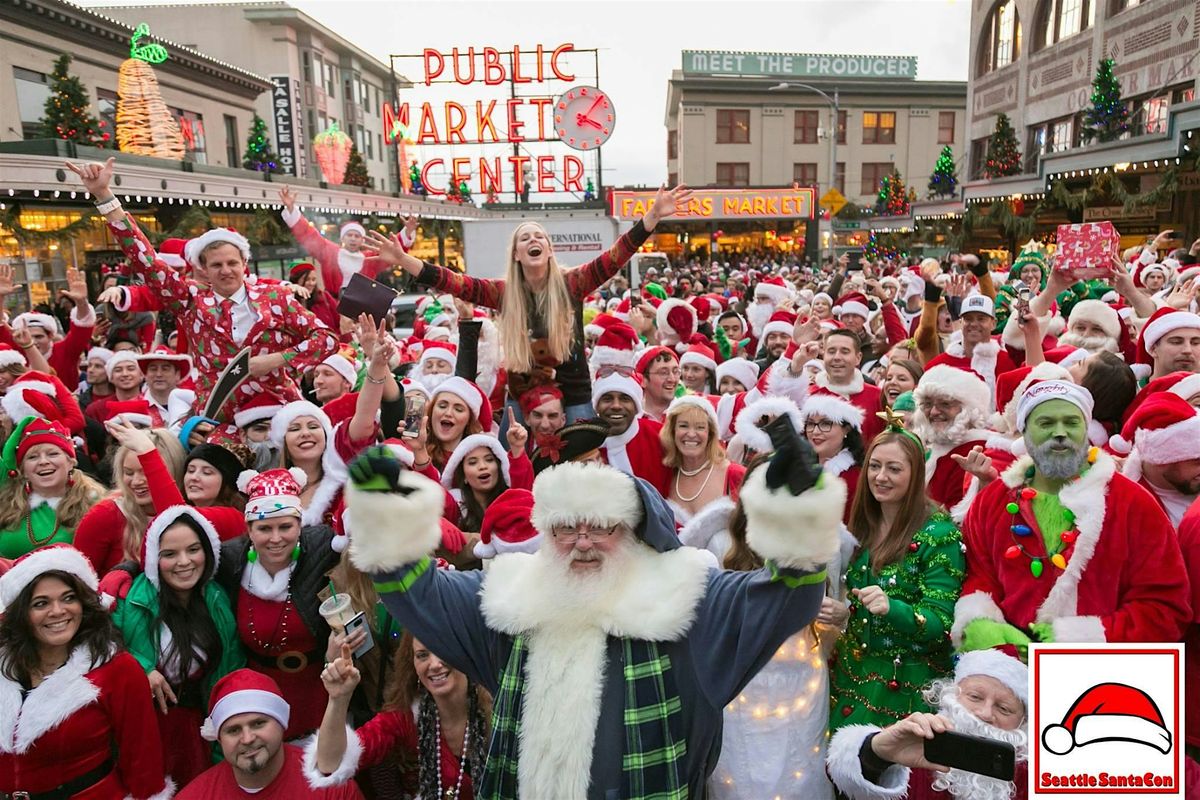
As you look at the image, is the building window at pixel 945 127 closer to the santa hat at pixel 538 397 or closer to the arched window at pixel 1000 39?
the arched window at pixel 1000 39

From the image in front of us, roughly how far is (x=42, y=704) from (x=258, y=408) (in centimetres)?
212

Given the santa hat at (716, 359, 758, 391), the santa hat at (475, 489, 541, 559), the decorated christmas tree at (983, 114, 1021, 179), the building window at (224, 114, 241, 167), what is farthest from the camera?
the building window at (224, 114, 241, 167)

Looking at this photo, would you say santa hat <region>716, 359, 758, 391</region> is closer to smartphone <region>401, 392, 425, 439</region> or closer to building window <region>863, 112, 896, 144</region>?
smartphone <region>401, 392, 425, 439</region>

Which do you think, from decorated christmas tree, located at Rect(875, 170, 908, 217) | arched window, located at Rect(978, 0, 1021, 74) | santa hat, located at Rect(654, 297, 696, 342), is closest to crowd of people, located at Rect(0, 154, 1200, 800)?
santa hat, located at Rect(654, 297, 696, 342)

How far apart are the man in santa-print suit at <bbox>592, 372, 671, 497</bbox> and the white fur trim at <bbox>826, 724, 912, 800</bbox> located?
180 cm

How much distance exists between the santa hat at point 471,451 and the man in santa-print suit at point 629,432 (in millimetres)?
554

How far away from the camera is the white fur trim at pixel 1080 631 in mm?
2512

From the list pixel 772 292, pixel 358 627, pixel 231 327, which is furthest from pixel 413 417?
pixel 772 292

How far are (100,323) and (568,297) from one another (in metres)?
6.73

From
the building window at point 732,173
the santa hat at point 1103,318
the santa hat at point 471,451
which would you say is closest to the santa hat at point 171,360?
the santa hat at point 471,451

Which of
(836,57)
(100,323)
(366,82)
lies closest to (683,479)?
(100,323)

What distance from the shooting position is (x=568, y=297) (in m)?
4.66

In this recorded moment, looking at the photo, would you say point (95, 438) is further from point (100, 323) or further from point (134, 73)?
point (134, 73)

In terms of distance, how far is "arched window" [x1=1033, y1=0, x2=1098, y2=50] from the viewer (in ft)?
76.5
